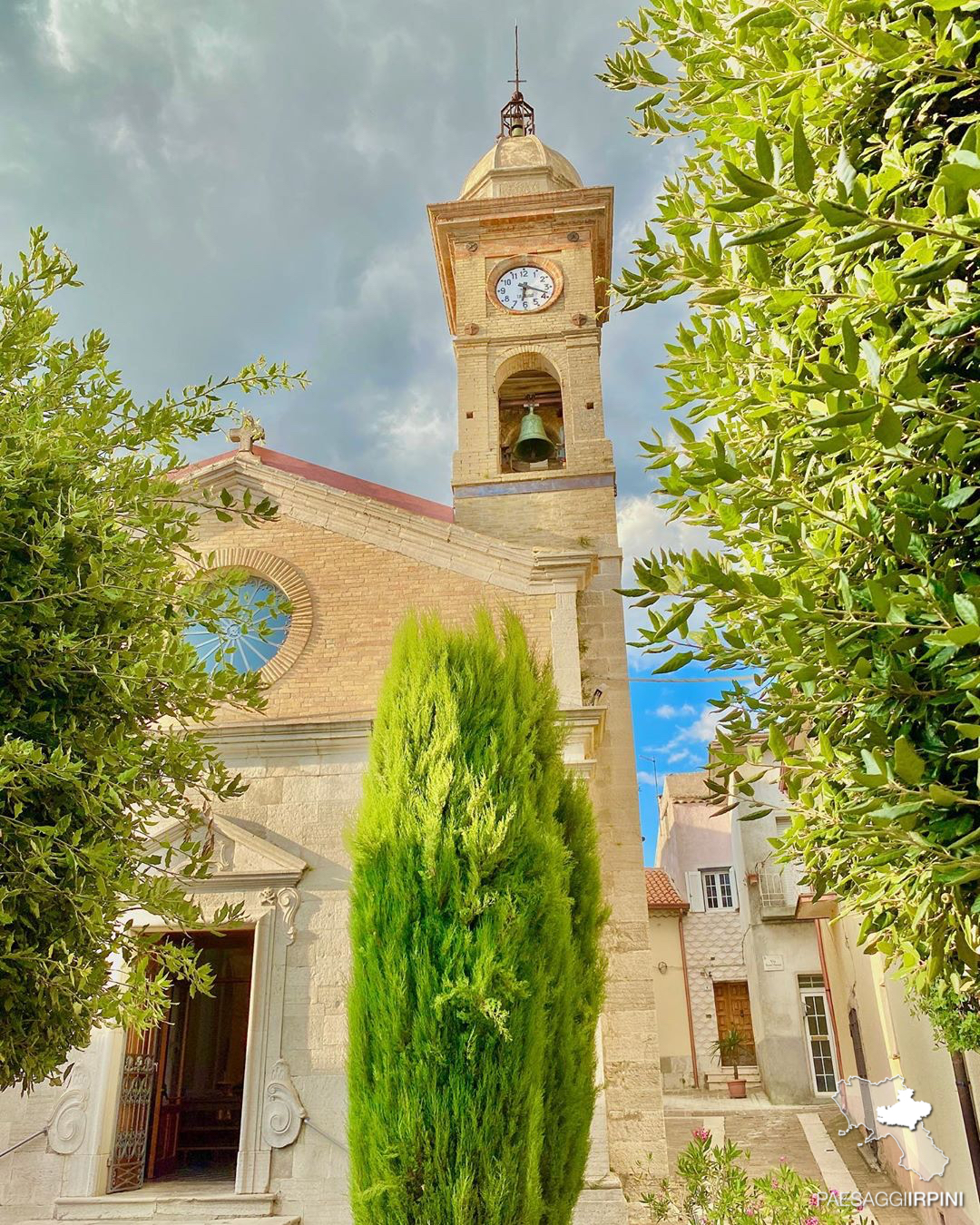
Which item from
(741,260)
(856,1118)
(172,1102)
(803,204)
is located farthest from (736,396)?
(856,1118)

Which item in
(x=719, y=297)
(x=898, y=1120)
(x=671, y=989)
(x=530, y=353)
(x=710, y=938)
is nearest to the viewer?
(x=719, y=297)

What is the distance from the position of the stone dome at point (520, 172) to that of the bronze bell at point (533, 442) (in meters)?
4.11

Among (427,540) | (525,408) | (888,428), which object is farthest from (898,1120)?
(888,428)

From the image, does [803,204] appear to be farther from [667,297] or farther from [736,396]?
[667,297]

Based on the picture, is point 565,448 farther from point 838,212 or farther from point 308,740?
point 838,212

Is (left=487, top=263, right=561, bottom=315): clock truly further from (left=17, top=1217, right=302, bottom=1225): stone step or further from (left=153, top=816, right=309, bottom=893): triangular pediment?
(left=17, top=1217, right=302, bottom=1225): stone step

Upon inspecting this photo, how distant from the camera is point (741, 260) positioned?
2.65 meters

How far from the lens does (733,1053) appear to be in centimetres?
2355

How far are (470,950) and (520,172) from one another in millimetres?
12977

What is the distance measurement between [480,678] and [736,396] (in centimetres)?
466

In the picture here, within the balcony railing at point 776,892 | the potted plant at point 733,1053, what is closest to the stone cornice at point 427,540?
the balcony railing at point 776,892

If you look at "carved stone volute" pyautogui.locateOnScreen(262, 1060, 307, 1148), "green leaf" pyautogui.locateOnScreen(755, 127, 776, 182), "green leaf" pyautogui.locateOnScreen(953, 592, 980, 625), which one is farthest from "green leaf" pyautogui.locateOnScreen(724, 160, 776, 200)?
"carved stone volute" pyautogui.locateOnScreen(262, 1060, 307, 1148)

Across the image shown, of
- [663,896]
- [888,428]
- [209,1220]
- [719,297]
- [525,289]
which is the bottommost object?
[209,1220]

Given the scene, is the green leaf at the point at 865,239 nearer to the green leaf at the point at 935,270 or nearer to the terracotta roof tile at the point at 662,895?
the green leaf at the point at 935,270
